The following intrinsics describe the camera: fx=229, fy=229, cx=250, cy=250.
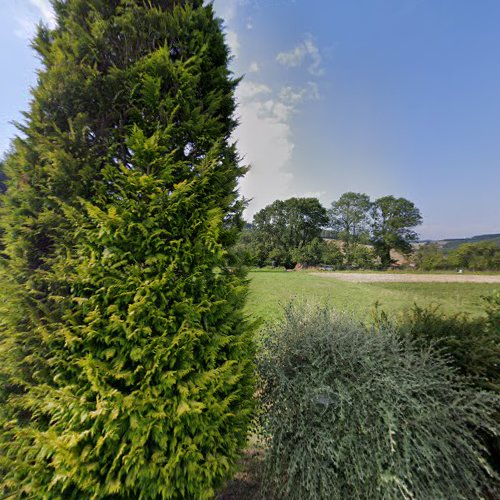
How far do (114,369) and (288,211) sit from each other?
1990 inches

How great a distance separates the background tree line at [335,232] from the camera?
1622 inches

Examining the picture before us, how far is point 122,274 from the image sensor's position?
168cm

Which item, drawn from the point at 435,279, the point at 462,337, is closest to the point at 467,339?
the point at 462,337

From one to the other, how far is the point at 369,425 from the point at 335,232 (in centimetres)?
5132

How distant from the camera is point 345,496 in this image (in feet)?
5.90

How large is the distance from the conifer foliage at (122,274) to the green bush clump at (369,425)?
45 cm

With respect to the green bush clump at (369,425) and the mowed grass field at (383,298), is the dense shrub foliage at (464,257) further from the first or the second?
the green bush clump at (369,425)

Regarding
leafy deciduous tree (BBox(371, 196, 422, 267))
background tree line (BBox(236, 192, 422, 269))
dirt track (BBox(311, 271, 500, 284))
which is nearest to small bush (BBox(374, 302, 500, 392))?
dirt track (BBox(311, 271, 500, 284))

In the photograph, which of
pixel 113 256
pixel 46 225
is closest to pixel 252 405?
pixel 113 256

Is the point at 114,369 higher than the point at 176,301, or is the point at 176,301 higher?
the point at 176,301

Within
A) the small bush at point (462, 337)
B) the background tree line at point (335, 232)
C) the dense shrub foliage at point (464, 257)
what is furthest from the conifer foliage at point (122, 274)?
the dense shrub foliage at point (464, 257)

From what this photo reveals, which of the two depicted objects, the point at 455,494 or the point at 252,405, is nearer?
the point at 455,494

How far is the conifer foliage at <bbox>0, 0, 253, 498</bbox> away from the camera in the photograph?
1.49m

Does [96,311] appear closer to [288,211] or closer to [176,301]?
[176,301]
